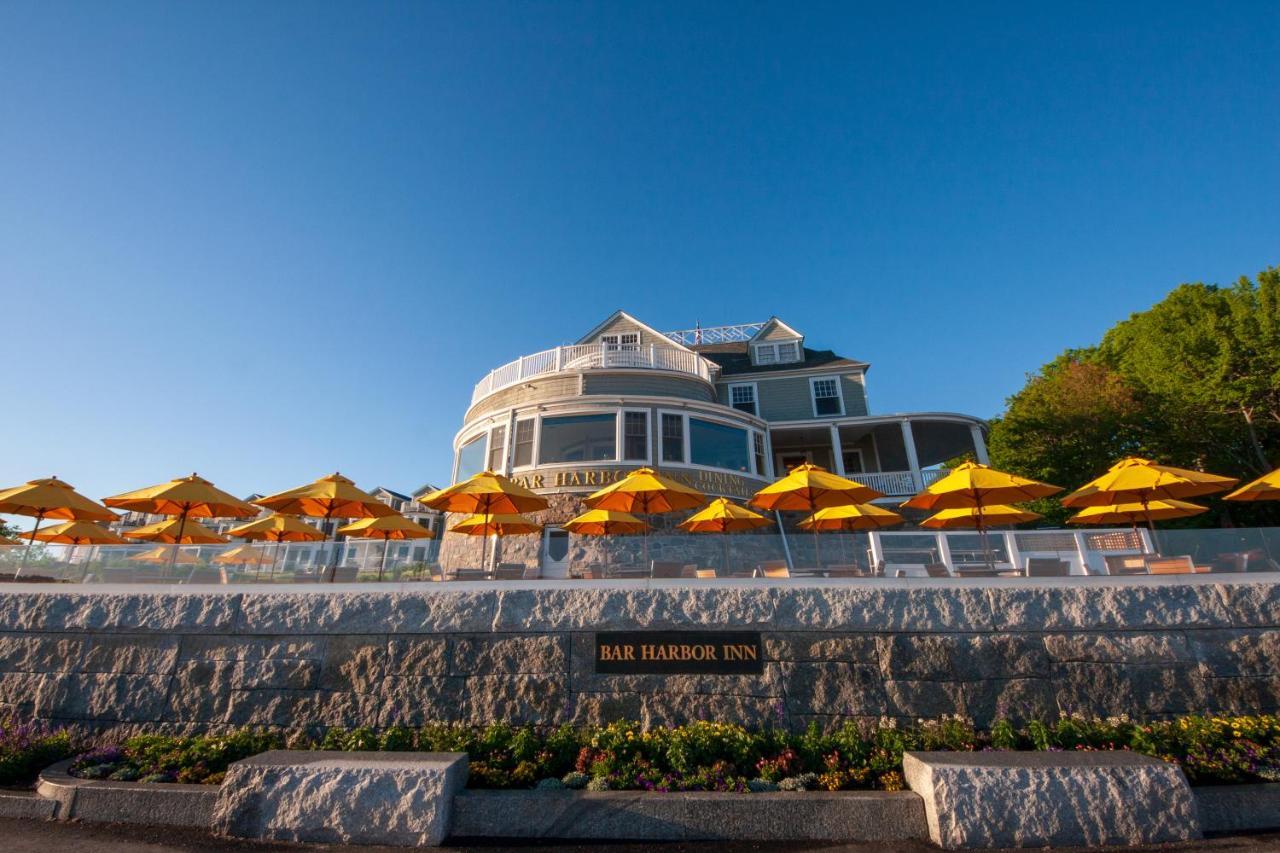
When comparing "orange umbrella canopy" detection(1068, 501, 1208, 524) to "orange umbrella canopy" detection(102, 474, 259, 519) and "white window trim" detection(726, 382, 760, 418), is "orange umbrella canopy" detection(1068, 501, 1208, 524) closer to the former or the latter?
"white window trim" detection(726, 382, 760, 418)

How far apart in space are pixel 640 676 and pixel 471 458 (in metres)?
14.2

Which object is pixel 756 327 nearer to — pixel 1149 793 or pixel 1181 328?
pixel 1181 328

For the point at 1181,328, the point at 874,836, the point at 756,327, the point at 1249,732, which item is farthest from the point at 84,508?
the point at 1181,328

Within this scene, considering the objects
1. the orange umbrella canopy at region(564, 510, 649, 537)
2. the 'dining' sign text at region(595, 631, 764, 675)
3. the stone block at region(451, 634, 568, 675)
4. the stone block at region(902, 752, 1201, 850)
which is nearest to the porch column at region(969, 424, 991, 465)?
the orange umbrella canopy at region(564, 510, 649, 537)

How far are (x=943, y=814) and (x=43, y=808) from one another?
28.4 feet

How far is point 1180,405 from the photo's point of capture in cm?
2144

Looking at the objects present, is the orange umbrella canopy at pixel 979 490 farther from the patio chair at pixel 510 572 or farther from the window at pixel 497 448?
the window at pixel 497 448

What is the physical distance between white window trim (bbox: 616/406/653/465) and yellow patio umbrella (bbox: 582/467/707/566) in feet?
19.2

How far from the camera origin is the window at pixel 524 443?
17953 mm

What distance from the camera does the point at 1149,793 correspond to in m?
4.95

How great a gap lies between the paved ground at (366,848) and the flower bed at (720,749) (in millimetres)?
585

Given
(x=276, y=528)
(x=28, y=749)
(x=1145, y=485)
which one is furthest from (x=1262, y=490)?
(x=276, y=528)

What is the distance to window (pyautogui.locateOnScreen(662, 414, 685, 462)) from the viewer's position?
59.6 ft

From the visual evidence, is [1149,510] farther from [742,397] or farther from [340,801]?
[742,397]
